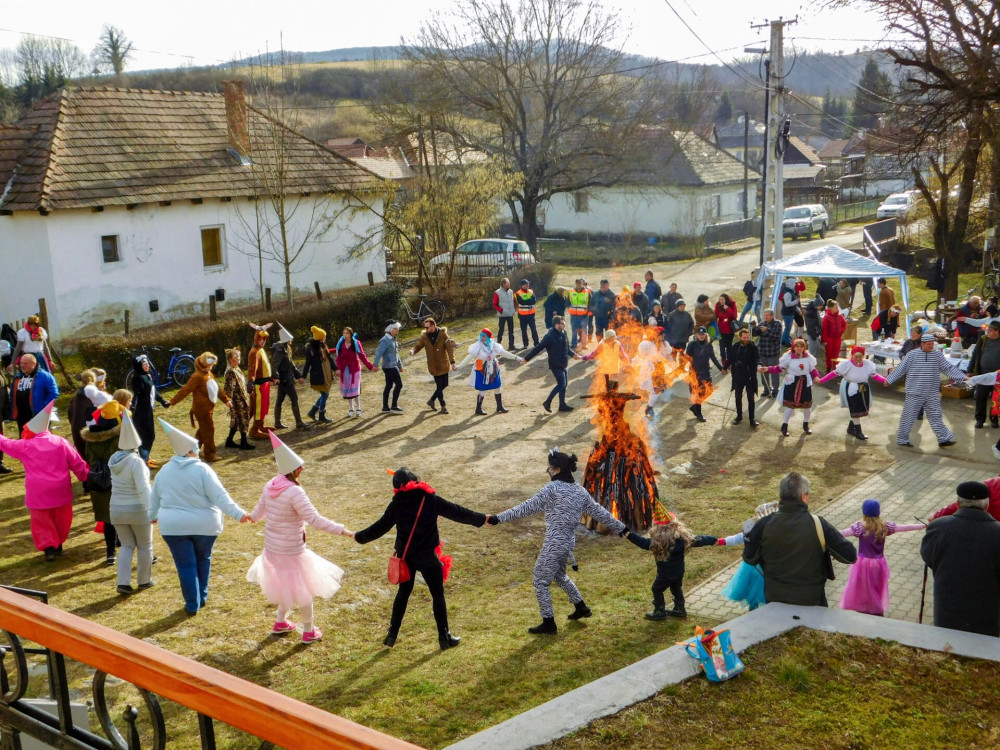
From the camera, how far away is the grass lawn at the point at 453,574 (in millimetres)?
7340

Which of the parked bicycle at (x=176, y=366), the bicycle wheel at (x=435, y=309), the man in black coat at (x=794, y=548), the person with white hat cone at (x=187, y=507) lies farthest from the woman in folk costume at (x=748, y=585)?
the bicycle wheel at (x=435, y=309)

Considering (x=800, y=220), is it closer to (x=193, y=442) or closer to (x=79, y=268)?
(x=79, y=268)

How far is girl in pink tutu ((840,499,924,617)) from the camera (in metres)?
7.93

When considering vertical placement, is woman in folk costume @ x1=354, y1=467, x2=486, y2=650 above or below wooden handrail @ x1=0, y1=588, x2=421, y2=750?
below

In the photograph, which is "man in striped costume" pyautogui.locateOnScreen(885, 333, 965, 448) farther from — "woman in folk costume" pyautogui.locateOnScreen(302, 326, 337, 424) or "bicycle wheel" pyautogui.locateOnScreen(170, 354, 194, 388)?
"bicycle wheel" pyautogui.locateOnScreen(170, 354, 194, 388)

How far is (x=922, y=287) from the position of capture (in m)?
32.9

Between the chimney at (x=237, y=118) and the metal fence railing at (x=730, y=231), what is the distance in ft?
82.0

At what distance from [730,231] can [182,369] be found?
3432cm

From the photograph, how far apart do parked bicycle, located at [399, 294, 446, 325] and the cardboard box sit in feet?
43.7

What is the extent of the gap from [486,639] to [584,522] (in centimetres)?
325

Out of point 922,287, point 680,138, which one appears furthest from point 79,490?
point 680,138

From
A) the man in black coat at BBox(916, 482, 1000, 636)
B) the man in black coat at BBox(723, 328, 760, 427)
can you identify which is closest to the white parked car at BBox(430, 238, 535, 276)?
the man in black coat at BBox(723, 328, 760, 427)

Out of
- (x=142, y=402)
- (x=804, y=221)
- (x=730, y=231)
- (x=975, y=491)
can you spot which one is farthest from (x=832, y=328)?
(x=730, y=231)

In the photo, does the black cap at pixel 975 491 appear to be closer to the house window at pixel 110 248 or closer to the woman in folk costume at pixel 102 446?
the woman in folk costume at pixel 102 446
